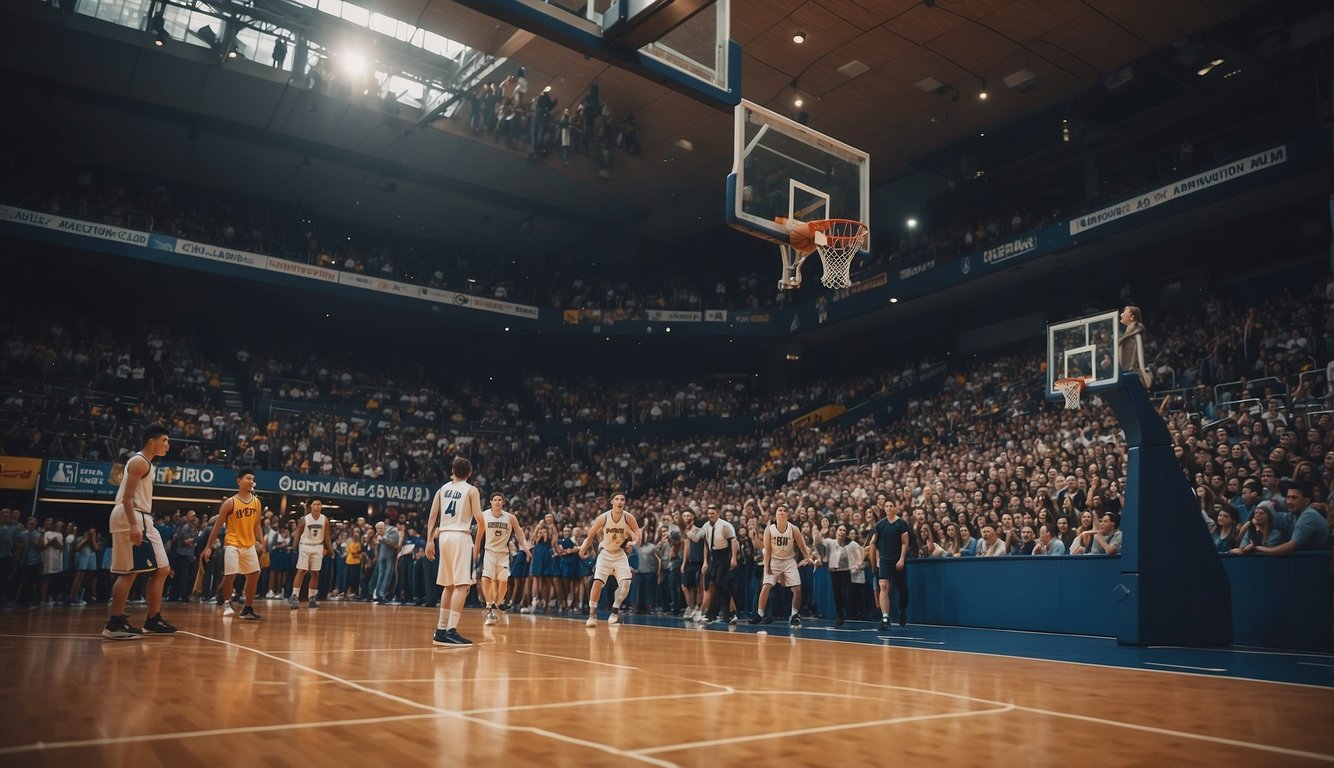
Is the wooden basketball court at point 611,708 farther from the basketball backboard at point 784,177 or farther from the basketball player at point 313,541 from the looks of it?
the basketball backboard at point 784,177

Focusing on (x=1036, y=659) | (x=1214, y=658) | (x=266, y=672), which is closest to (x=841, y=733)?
(x=266, y=672)

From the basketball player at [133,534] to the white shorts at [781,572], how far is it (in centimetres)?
820

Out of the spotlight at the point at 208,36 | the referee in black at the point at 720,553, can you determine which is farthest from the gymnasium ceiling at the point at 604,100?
the referee in black at the point at 720,553

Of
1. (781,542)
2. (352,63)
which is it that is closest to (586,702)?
(781,542)

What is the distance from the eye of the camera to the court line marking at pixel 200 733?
3479 mm

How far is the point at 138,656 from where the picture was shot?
704cm

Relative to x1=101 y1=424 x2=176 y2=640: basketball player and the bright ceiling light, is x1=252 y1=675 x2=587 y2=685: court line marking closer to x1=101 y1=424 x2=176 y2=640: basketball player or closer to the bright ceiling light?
x1=101 y1=424 x2=176 y2=640: basketball player

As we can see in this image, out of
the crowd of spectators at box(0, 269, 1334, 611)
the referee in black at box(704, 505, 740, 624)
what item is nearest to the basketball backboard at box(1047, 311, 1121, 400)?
the crowd of spectators at box(0, 269, 1334, 611)

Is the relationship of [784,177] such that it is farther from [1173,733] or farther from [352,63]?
[352,63]

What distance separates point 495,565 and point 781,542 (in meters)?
4.51

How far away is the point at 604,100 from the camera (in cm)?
2492

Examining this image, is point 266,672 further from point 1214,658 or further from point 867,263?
point 867,263

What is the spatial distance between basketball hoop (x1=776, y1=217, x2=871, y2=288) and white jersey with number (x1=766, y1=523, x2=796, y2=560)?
3.75 m

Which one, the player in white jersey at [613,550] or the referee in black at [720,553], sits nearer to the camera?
the player in white jersey at [613,550]
